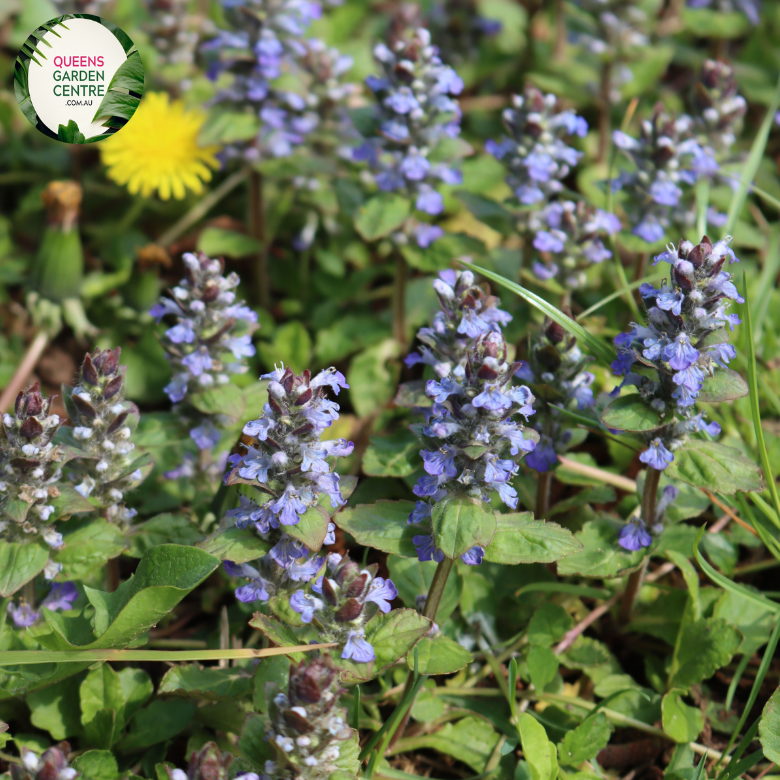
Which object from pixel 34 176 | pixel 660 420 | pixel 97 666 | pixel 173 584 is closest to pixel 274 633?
pixel 173 584

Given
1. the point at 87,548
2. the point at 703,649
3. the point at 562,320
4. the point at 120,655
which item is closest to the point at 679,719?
the point at 703,649

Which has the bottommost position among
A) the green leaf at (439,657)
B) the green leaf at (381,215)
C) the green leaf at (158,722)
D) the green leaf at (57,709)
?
the green leaf at (57,709)

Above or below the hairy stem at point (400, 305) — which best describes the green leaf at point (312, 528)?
above

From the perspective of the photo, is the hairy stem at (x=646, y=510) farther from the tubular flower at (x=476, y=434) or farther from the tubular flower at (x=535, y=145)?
the tubular flower at (x=535, y=145)

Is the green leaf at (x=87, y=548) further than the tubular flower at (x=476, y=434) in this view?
Yes

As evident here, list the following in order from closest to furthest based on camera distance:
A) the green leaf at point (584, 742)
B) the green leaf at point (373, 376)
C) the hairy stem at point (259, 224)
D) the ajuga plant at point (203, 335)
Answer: the green leaf at point (584, 742) < the ajuga plant at point (203, 335) < the green leaf at point (373, 376) < the hairy stem at point (259, 224)

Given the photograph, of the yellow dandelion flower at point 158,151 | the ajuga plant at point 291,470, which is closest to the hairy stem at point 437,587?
the ajuga plant at point 291,470

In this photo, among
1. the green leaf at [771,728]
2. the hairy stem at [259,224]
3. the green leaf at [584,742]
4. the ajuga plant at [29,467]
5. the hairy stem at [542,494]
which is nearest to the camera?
the ajuga plant at [29,467]
